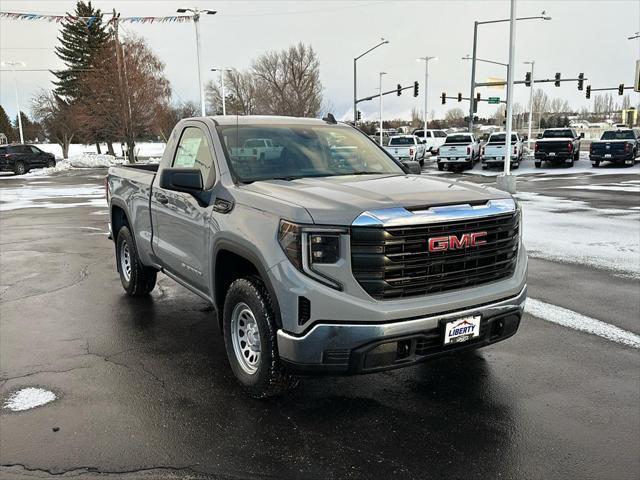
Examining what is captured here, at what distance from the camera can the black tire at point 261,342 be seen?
3.68 metres

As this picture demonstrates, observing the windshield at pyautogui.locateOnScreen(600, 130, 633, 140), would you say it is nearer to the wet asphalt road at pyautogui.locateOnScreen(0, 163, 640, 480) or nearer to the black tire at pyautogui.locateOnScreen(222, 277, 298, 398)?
the wet asphalt road at pyautogui.locateOnScreen(0, 163, 640, 480)

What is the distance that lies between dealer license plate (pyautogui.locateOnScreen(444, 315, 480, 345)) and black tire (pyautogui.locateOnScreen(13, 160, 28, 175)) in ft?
120

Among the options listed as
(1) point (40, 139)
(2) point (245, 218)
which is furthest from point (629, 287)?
(1) point (40, 139)

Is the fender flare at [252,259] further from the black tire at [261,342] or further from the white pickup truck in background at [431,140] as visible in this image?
the white pickup truck in background at [431,140]

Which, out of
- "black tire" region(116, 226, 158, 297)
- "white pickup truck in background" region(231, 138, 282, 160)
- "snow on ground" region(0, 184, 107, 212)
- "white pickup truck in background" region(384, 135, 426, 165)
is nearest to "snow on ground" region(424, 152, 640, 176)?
"white pickup truck in background" region(384, 135, 426, 165)

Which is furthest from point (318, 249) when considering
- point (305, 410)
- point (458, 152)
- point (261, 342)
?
point (458, 152)

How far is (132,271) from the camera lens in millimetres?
6602

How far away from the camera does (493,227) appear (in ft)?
12.3

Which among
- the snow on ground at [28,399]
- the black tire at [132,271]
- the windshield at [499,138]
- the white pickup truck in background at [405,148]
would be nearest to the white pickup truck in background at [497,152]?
the windshield at [499,138]

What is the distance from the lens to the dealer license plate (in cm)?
350

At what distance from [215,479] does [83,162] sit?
154 ft

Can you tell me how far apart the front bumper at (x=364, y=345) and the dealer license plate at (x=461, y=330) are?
0.04 metres

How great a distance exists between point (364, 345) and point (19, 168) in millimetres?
36793

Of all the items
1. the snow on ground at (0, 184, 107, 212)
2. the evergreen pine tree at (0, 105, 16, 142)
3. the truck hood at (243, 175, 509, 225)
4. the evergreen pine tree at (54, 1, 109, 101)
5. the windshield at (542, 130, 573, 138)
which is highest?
the evergreen pine tree at (54, 1, 109, 101)
